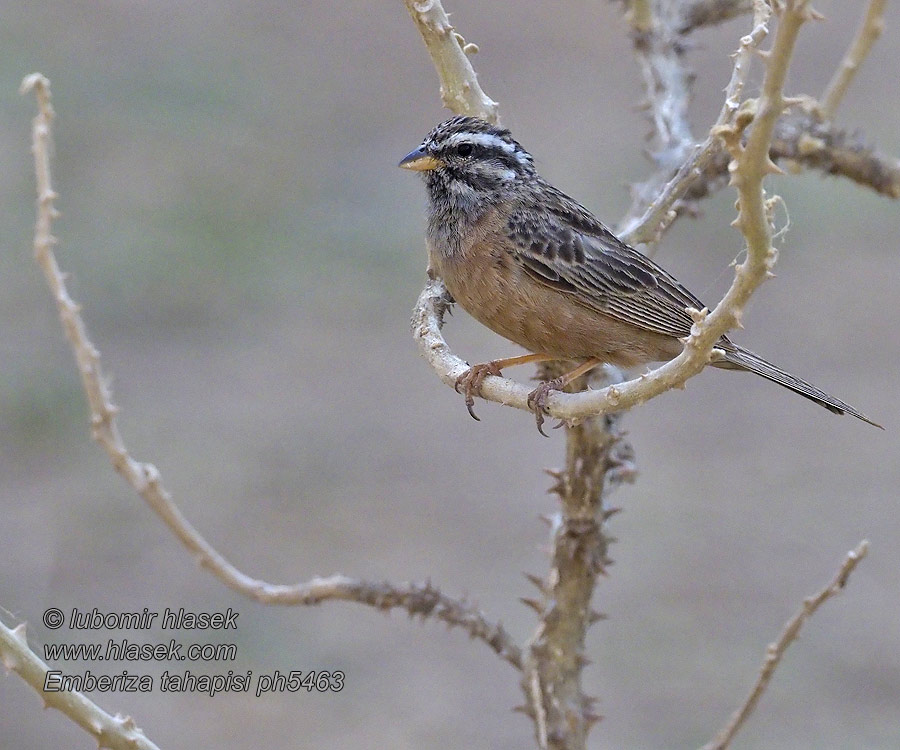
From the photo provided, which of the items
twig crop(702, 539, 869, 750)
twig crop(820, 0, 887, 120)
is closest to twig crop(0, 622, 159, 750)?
twig crop(702, 539, 869, 750)

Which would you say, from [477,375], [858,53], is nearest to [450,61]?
[477,375]

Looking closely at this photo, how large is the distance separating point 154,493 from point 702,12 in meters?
4.00

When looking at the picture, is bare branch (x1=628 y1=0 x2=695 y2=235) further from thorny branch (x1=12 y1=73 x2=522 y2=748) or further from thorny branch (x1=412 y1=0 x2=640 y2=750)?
thorny branch (x1=12 y1=73 x2=522 y2=748)

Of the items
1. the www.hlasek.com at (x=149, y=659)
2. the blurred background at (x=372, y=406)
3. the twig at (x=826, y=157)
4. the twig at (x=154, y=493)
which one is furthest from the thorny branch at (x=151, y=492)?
the blurred background at (x=372, y=406)

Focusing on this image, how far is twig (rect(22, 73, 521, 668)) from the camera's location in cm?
398

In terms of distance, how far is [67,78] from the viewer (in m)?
17.2

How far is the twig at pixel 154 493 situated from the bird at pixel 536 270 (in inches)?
36.2

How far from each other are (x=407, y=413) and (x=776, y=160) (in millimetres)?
7988

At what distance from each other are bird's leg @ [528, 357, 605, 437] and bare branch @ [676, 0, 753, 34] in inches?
83.7

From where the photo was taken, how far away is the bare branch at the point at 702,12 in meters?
6.36

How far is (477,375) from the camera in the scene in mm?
4965

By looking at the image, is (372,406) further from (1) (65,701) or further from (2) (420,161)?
(1) (65,701)

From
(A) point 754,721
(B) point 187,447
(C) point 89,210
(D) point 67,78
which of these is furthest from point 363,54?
(A) point 754,721

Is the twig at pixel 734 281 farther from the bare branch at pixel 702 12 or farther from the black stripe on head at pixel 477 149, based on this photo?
the bare branch at pixel 702 12
